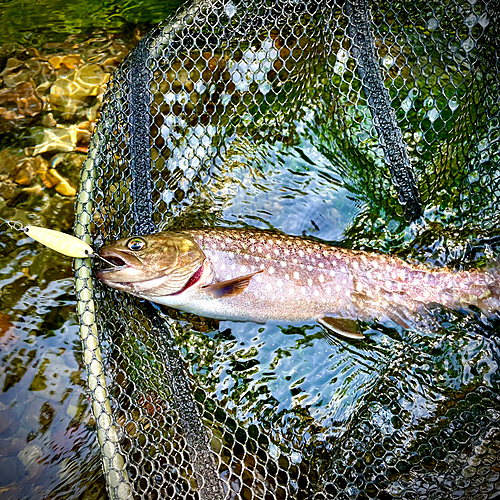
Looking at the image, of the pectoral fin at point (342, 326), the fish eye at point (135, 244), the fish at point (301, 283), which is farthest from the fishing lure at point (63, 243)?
the pectoral fin at point (342, 326)

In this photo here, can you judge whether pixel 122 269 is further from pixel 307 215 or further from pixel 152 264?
pixel 307 215

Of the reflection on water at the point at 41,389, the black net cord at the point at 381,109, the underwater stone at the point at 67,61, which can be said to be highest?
the black net cord at the point at 381,109

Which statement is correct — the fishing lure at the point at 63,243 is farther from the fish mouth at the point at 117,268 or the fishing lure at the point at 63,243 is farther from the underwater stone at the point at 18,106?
the underwater stone at the point at 18,106

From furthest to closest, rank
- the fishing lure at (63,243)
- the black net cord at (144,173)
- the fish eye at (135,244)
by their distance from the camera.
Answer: the black net cord at (144,173)
the fish eye at (135,244)
the fishing lure at (63,243)

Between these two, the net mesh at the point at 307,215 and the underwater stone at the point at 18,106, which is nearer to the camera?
the net mesh at the point at 307,215

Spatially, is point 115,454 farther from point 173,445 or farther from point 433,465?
point 433,465

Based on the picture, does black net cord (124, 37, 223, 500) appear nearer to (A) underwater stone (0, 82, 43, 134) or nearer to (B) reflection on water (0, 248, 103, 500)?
(B) reflection on water (0, 248, 103, 500)
